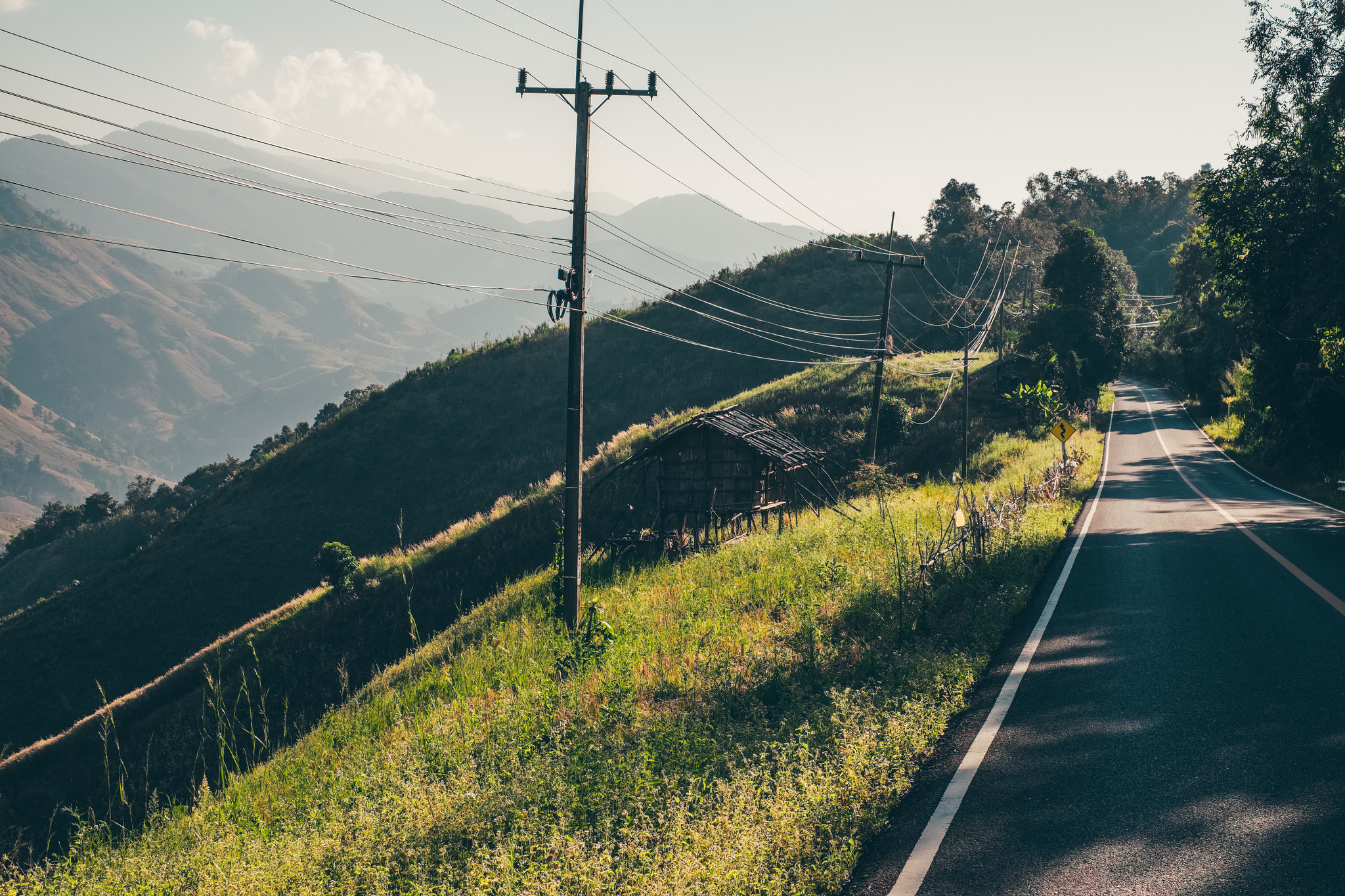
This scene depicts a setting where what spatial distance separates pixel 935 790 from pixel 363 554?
39400mm

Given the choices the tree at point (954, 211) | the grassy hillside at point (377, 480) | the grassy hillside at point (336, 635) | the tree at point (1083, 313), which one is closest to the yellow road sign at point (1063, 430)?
the grassy hillside at point (336, 635)

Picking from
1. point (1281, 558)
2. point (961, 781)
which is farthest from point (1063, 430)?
point (961, 781)

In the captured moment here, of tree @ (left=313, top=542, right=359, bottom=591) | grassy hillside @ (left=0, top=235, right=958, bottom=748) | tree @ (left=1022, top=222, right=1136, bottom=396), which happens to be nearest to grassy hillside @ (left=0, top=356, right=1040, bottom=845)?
tree @ (left=313, top=542, right=359, bottom=591)

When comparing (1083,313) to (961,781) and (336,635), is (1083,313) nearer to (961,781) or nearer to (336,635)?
(336,635)

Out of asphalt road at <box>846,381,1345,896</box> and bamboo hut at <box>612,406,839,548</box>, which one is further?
bamboo hut at <box>612,406,839,548</box>

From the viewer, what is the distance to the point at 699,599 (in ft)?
44.2

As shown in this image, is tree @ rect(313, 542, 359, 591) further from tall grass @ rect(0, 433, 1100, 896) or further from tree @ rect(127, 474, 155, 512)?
tree @ rect(127, 474, 155, 512)

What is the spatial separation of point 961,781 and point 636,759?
2.75 meters

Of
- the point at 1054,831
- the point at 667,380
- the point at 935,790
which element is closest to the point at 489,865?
the point at 935,790

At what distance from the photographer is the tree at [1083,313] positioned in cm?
5206

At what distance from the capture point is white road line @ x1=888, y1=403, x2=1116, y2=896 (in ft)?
15.1

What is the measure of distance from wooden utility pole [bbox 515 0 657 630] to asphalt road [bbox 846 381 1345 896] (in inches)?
293

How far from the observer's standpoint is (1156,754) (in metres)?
6.04

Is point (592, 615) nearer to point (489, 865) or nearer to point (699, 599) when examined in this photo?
point (699, 599)
